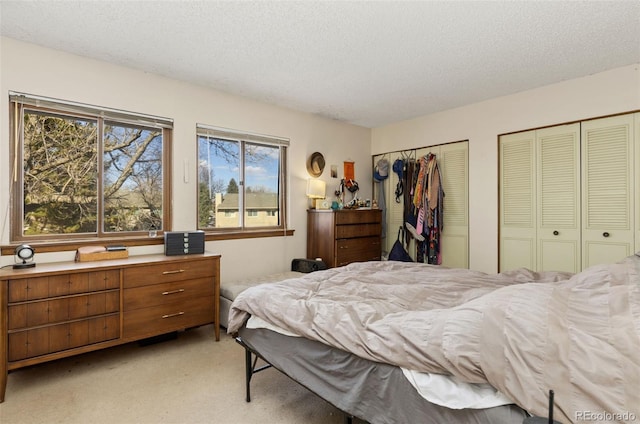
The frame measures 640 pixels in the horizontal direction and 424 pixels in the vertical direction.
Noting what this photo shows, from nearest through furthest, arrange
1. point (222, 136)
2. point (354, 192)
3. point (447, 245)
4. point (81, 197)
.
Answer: point (81, 197) → point (222, 136) → point (447, 245) → point (354, 192)

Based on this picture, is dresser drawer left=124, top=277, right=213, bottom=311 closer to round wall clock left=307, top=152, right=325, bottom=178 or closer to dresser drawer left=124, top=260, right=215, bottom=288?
dresser drawer left=124, top=260, right=215, bottom=288

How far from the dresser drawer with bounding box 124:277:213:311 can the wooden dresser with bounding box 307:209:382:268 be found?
4.92 ft

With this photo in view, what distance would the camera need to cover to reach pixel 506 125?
3650mm

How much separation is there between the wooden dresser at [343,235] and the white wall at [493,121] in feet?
3.91

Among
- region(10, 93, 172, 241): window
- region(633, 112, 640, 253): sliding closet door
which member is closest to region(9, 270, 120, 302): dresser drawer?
region(10, 93, 172, 241): window

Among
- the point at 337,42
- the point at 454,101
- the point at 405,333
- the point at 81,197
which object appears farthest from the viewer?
the point at 454,101

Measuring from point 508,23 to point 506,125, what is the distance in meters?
1.68

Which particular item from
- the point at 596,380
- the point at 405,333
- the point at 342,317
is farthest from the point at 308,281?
the point at 596,380

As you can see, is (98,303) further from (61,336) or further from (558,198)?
(558,198)

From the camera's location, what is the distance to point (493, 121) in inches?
148

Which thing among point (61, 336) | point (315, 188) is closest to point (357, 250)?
point (315, 188)

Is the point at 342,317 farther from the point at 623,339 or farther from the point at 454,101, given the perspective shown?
the point at 454,101

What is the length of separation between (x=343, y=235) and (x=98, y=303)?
8.37 ft

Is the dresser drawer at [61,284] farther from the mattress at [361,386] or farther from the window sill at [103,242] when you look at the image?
the mattress at [361,386]
